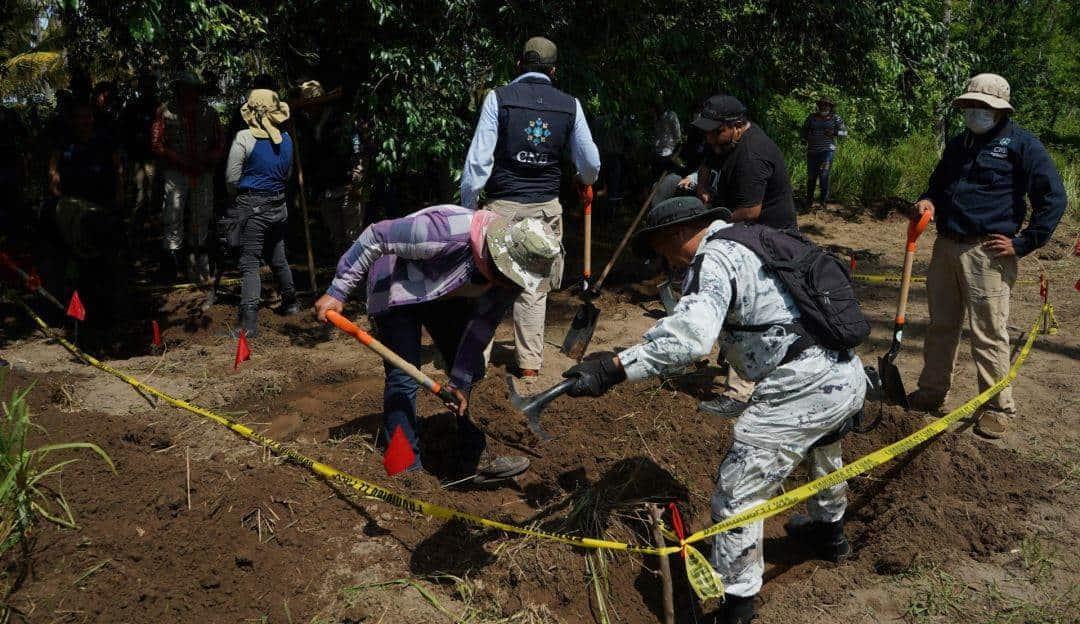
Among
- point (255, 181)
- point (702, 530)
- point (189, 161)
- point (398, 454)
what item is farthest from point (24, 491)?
point (189, 161)

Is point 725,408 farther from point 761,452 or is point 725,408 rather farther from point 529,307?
point 529,307

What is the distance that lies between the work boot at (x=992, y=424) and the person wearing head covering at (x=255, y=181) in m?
5.46

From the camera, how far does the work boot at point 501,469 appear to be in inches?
168

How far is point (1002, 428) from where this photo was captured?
5.11 m

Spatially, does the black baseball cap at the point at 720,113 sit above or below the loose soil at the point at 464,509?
above

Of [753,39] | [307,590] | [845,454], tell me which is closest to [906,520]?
[845,454]

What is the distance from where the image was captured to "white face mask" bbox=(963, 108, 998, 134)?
4781mm

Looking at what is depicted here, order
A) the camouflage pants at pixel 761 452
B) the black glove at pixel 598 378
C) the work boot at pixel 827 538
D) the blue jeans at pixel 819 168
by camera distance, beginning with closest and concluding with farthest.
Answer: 1. the black glove at pixel 598 378
2. the camouflage pants at pixel 761 452
3. the work boot at pixel 827 538
4. the blue jeans at pixel 819 168

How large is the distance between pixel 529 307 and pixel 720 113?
1.79 metres

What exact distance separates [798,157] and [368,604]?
13300 mm

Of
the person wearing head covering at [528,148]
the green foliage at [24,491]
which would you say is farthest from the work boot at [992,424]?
the green foliage at [24,491]

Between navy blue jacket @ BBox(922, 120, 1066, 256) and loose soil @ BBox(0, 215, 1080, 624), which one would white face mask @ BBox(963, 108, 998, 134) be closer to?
navy blue jacket @ BBox(922, 120, 1066, 256)

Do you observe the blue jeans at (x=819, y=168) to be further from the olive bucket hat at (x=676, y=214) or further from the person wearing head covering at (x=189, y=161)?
the olive bucket hat at (x=676, y=214)

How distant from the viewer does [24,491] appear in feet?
11.6
